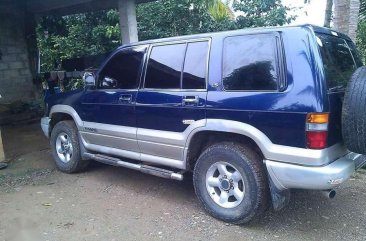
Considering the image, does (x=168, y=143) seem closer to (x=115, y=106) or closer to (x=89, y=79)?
(x=115, y=106)

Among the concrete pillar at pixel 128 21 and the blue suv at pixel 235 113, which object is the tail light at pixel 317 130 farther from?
the concrete pillar at pixel 128 21

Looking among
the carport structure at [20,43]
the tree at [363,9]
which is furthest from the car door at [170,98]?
the carport structure at [20,43]

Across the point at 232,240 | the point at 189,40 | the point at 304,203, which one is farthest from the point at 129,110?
the point at 304,203

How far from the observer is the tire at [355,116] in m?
3.21

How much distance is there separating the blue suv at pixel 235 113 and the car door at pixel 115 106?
0.01 m

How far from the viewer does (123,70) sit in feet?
15.9

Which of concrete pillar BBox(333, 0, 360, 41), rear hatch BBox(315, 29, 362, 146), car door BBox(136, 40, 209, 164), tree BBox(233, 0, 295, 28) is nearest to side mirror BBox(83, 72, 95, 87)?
car door BBox(136, 40, 209, 164)

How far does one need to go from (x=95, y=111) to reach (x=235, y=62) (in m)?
2.25

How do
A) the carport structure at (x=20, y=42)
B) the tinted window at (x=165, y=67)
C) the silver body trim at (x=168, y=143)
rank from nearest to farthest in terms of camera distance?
the silver body trim at (x=168, y=143), the tinted window at (x=165, y=67), the carport structure at (x=20, y=42)

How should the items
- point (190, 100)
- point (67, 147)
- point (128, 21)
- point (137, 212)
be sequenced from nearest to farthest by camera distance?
point (190, 100) → point (137, 212) → point (67, 147) → point (128, 21)

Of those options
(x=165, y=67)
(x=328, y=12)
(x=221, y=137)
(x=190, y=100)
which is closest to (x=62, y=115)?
(x=165, y=67)

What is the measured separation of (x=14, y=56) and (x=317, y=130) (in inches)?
429

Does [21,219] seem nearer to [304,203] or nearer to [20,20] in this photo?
[304,203]

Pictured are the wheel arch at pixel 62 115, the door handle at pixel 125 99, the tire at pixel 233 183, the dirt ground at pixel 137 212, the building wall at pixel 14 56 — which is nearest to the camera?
the tire at pixel 233 183
